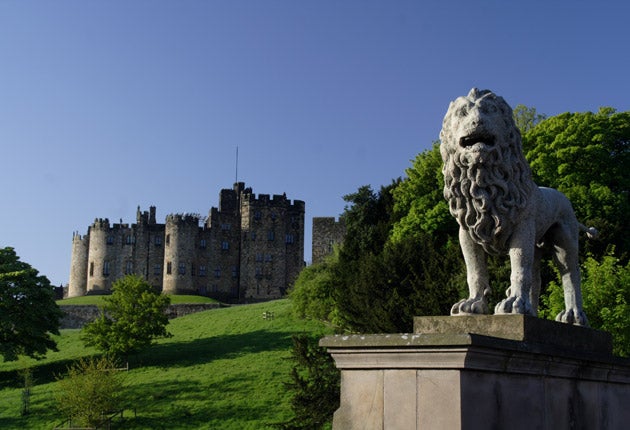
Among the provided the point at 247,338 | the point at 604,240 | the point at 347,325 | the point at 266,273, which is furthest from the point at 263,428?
the point at 266,273

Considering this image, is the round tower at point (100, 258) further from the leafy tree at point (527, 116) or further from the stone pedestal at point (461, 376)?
the stone pedestal at point (461, 376)

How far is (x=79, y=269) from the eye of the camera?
10875 cm

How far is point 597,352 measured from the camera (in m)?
10.2

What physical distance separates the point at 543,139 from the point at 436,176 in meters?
6.33

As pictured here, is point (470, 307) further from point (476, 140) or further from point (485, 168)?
point (476, 140)

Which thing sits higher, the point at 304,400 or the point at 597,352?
the point at 597,352

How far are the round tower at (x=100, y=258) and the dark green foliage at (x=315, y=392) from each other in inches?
3103

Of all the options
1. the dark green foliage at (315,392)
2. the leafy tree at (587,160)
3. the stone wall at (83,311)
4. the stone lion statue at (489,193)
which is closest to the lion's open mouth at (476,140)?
the stone lion statue at (489,193)

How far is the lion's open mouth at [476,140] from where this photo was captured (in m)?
9.22

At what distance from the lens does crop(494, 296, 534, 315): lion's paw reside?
8953 millimetres

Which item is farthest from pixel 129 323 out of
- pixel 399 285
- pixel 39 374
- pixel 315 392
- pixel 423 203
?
pixel 315 392

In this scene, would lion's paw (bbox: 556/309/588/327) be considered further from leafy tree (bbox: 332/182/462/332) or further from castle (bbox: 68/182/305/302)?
castle (bbox: 68/182/305/302)

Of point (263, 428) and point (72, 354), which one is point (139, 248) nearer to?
point (72, 354)

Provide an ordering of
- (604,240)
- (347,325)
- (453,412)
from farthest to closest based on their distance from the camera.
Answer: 1. (347,325)
2. (604,240)
3. (453,412)
